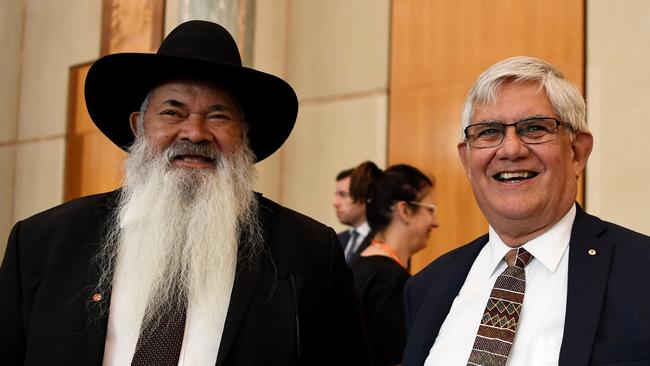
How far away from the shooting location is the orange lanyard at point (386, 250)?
3.39 m

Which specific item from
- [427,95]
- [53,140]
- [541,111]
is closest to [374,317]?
[541,111]

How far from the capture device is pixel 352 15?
659 cm

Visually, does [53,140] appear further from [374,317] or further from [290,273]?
[290,273]

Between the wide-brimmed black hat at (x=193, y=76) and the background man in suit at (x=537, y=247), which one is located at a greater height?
the wide-brimmed black hat at (x=193, y=76)

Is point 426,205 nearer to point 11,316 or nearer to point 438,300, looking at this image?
point 438,300

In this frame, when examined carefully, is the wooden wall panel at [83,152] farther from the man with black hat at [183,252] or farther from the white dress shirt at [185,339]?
the white dress shirt at [185,339]

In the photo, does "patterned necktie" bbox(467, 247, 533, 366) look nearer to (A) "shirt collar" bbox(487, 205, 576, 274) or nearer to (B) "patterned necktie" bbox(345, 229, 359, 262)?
(A) "shirt collar" bbox(487, 205, 576, 274)

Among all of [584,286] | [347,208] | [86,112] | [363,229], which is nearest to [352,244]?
[363,229]

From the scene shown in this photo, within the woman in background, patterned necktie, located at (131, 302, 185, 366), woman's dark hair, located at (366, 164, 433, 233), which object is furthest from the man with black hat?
woman's dark hair, located at (366, 164, 433, 233)

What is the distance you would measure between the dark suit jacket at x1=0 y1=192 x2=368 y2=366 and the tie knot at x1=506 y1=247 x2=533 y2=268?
0.50 metres

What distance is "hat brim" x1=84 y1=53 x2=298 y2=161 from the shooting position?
7.10ft

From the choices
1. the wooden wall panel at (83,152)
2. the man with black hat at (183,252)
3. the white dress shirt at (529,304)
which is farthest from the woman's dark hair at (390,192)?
the wooden wall panel at (83,152)

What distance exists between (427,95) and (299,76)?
4.68 ft

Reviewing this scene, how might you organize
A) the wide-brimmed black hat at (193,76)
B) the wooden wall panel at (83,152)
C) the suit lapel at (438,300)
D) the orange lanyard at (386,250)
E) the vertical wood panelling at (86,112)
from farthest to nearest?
the wooden wall panel at (83,152)
the vertical wood panelling at (86,112)
the orange lanyard at (386,250)
the wide-brimmed black hat at (193,76)
the suit lapel at (438,300)
